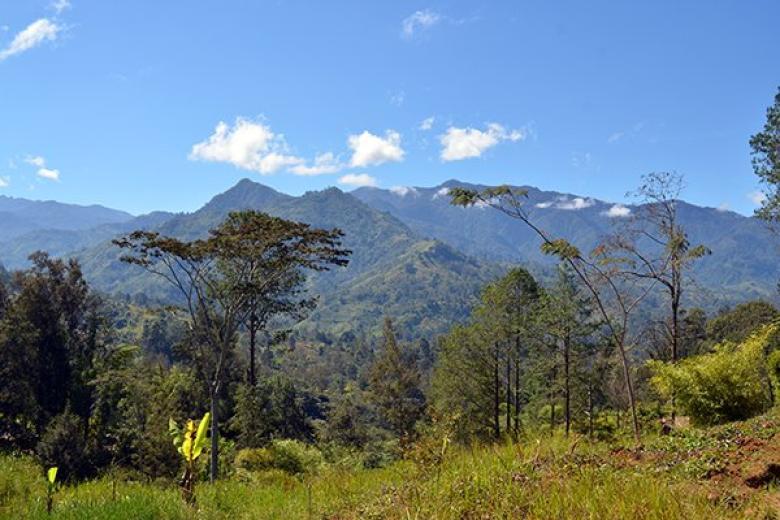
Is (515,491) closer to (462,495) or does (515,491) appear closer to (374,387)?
(462,495)

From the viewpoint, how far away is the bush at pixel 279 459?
2414cm

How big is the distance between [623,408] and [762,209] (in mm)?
30981

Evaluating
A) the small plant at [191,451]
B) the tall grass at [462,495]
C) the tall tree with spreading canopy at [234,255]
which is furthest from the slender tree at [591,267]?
the small plant at [191,451]

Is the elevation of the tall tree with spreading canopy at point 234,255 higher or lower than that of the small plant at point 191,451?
higher

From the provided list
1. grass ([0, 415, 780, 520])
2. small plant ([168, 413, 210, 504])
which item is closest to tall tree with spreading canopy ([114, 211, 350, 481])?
grass ([0, 415, 780, 520])

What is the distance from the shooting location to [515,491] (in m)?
4.94

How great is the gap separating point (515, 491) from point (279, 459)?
21545 mm

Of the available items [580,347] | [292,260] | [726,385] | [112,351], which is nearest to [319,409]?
[112,351]

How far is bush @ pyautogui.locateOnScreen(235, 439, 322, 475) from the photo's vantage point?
79.2 ft

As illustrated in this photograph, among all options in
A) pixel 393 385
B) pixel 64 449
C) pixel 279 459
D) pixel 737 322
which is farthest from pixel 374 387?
pixel 737 322

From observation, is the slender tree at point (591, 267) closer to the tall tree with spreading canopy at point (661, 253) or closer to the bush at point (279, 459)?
the tall tree with spreading canopy at point (661, 253)

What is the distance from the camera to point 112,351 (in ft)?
110

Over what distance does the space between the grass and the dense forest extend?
48 mm

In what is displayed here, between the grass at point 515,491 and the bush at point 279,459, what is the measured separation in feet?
53.9
